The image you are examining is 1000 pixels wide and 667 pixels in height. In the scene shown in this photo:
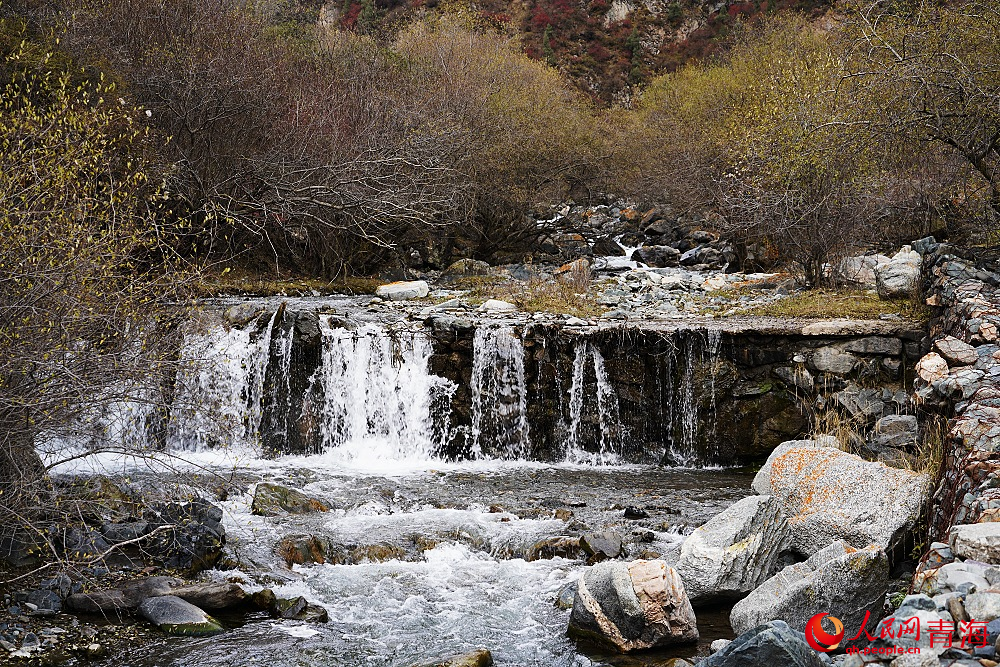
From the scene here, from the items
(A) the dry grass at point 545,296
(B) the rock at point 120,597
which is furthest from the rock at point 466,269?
(B) the rock at point 120,597

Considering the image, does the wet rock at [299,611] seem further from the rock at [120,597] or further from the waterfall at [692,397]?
the waterfall at [692,397]

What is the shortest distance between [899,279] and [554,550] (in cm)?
770

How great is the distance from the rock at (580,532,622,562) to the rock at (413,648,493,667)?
2063 millimetres

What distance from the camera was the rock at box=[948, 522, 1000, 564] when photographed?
4.25m

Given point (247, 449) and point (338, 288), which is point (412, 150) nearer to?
point (338, 288)

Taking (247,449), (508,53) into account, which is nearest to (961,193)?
(247,449)

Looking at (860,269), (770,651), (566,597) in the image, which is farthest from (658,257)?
(770,651)

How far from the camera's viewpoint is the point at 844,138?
10859mm

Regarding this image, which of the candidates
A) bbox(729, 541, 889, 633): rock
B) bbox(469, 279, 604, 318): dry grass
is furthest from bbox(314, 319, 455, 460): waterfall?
bbox(729, 541, 889, 633): rock

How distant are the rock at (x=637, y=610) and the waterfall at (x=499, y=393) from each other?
5.98 m

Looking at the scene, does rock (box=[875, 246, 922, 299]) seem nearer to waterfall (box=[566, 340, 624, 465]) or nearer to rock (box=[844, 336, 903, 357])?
rock (box=[844, 336, 903, 357])

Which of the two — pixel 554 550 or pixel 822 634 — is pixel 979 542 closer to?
pixel 822 634

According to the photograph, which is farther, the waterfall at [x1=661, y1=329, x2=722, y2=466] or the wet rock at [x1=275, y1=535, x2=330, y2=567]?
the waterfall at [x1=661, y1=329, x2=722, y2=466]

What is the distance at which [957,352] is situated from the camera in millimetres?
8094
